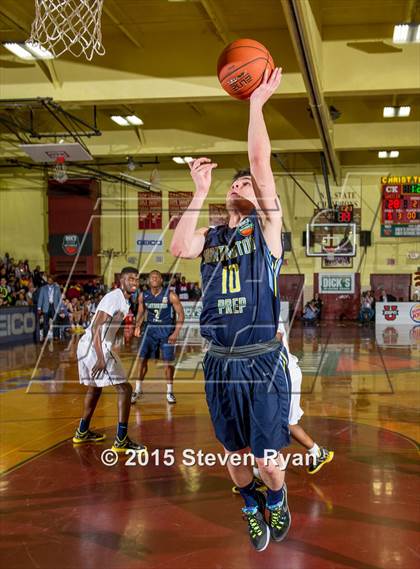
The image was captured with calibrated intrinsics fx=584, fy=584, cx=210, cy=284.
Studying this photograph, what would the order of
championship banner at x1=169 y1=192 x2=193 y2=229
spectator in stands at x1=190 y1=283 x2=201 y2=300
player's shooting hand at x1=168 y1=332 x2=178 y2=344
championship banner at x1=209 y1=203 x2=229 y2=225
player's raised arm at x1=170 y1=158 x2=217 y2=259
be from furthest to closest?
1. championship banner at x1=169 y1=192 x2=193 y2=229
2. spectator in stands at x1=190 y1=283 x2=201 y2=300
3. player's shooting hand at x1=168 y1=332 x2=178 y2=344
4. championship banner at x1=209 y1=203 x2=229 y2=225
5. player's raised arm at x1=170 y1=158 x2=217 y2=259

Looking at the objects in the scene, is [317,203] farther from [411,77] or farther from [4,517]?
[4,517]

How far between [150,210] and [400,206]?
10.4 metres

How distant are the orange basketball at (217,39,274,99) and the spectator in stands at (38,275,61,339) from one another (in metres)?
A: 14.8

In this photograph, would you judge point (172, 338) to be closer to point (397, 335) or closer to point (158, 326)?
point (158, 326)

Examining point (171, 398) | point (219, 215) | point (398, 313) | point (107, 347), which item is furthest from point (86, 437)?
point (398, 313)

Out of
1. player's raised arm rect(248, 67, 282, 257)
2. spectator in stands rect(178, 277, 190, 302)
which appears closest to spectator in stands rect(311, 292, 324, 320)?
spectator in stands rect(178, 277, 190, 302)

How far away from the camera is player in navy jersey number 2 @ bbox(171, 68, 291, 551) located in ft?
10.1

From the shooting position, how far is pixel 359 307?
25.9 meters

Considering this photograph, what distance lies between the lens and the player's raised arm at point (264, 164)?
286cm

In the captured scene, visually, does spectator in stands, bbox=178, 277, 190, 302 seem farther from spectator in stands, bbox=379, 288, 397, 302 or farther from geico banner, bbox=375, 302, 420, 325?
spectator in stands, bbox=379, 288, 397, 302

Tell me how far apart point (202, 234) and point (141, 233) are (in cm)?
2287

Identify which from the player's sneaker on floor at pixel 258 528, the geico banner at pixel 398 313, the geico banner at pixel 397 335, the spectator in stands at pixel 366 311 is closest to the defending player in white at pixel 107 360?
the player's sneaker on floor at pixel 258 528

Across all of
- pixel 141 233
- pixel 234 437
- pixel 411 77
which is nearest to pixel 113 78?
pixel 411 77

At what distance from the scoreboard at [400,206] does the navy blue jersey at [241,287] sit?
2043cm
